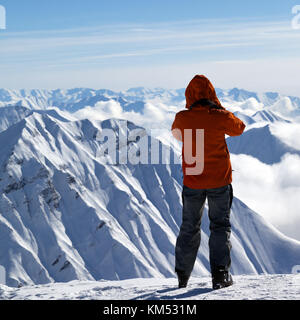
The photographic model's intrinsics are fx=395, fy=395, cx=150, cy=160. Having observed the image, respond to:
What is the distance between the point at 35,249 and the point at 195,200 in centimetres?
19554

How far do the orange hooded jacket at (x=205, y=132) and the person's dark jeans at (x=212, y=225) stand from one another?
25 cm

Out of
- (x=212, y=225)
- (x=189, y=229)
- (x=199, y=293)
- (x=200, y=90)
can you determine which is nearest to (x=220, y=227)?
(x=212, y=225)

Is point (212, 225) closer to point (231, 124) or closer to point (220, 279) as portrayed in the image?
point (220, 279)

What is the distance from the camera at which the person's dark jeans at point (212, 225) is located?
8.30 m

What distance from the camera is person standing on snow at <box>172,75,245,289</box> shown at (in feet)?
26.3

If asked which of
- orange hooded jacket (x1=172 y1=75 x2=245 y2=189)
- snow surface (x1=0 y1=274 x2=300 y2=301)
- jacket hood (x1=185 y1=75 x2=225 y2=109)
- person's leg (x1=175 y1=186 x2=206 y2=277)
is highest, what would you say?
jacket hood (x1=185 y1=75 x2=225 y2=109)

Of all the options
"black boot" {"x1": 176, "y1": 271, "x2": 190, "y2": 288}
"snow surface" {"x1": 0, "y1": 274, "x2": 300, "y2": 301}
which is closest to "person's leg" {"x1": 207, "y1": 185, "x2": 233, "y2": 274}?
"snow surface" {"x1": 0, "y1": 274, "x2": 300, "y2": 301}

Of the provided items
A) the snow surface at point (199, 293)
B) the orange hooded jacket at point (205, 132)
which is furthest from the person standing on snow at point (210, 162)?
the snow surface at point (199, 293)

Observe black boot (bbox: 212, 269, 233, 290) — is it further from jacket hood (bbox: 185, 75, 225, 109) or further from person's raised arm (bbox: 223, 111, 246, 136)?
jacket hood (bbox: 185, 75, 225, 109)

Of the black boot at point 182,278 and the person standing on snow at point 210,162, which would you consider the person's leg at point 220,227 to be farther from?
the black boot at point 182,278

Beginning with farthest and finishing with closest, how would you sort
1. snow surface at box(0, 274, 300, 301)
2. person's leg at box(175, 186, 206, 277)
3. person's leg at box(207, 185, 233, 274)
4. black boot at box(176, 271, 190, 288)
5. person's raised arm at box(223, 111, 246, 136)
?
black boot at box(176, 271, 190, 288)
person's leg at box(175, 186, 206, 277)
person's leg at box(207, 185, 233, 274)
person's raised arm at box(223, 111, 246, 136)
snow surface at box(0, 274, 300, 301)
